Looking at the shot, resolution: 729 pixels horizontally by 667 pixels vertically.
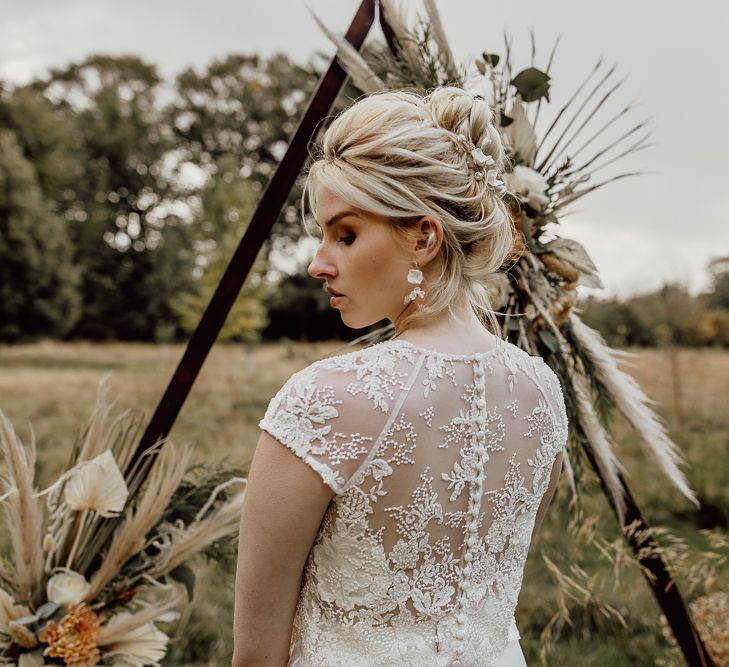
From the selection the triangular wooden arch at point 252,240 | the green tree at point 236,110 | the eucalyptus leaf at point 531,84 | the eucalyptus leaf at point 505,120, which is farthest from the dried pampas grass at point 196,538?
the green tree at point 236,110

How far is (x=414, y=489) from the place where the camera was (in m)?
1.33

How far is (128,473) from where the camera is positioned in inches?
88.3

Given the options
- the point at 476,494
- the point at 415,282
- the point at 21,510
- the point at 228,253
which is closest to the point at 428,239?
the point at 415,282

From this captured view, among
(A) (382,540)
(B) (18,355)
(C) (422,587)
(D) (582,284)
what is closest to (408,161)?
(A) (382,540)

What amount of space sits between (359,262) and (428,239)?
0.46ft

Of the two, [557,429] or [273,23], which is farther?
[273,23]

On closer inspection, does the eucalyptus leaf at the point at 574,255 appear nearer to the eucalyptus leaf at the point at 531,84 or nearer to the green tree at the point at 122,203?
the eucalyptus leaf at the point at 531,84

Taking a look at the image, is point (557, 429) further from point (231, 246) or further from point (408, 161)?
point (231, 246)

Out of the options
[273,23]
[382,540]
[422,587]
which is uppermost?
[273,23]

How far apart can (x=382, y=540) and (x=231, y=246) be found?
1285cm

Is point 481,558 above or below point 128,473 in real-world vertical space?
above

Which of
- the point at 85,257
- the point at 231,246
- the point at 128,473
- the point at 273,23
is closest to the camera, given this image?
the point at 128,473

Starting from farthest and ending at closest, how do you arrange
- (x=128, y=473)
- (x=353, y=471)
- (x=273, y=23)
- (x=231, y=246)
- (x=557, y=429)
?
(x=231, y=246) < (x=273, y=23) < (x=128, y=473) < (x=557, y=429) < (x=353, y=471)

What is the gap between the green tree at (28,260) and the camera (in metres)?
17.9
